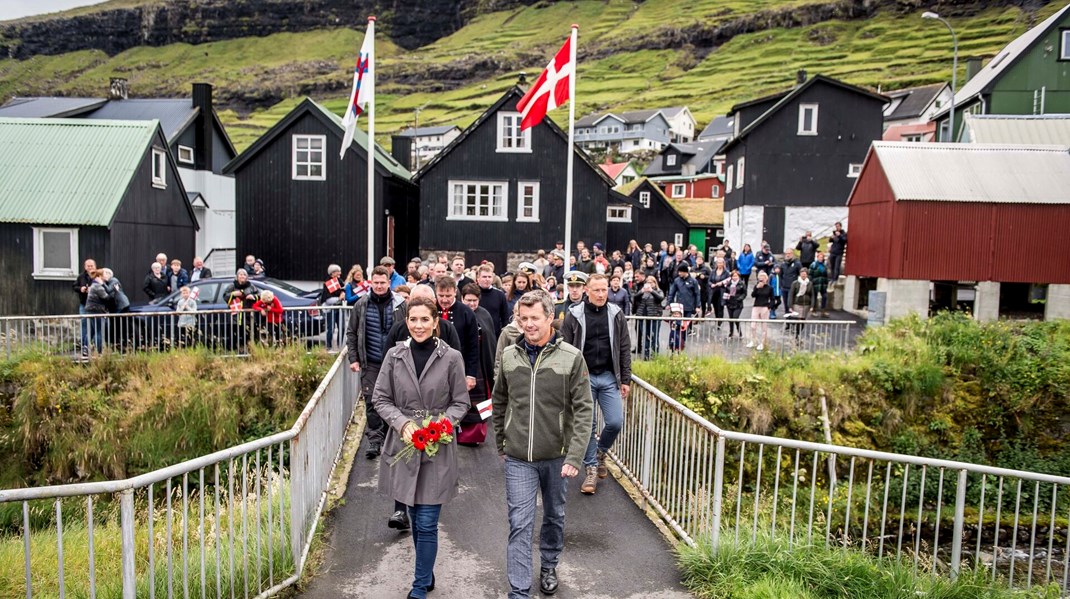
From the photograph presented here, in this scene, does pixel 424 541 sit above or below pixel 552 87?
below

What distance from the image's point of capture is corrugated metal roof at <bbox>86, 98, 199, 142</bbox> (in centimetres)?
3253

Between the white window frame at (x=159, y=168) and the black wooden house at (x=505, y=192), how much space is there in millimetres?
8322

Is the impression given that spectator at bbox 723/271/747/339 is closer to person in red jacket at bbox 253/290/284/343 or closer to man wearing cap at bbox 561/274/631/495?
person in red jacket at bbox 253/290/284/343

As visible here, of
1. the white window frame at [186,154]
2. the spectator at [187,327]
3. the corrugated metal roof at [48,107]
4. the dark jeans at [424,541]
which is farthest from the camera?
the corrugated metal roof at [48,107]

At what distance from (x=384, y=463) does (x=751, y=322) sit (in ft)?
34.4

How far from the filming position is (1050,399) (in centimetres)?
1441

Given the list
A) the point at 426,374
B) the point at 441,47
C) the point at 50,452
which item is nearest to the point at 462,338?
the point at 426,374

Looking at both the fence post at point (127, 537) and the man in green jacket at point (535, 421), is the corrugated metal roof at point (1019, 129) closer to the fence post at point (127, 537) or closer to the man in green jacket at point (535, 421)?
the man in green jacket at point (535, 421)

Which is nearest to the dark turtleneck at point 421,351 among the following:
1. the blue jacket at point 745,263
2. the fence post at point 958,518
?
the fence post at point 958,518

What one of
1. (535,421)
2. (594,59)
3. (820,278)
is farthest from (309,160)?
(594,59)

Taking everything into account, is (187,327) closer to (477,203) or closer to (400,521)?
(400,521)

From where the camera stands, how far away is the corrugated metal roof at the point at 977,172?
19.5m

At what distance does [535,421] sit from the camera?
540 centimetres

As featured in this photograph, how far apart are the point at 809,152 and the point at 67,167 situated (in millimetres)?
30440
